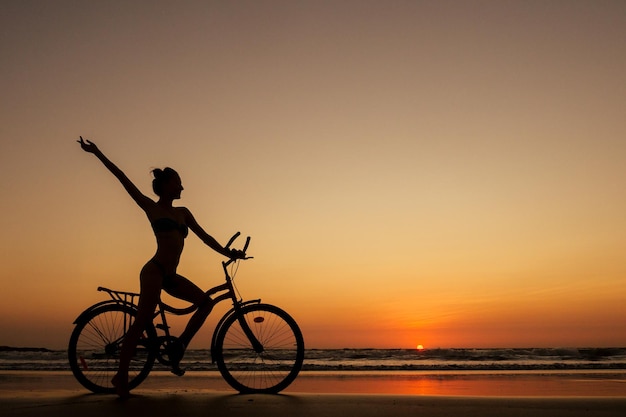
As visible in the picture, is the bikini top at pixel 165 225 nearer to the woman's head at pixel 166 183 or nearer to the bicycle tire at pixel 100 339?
the woman's head at pixel 166 183

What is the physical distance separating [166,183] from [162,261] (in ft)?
2.77

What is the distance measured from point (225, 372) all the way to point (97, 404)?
1.49m

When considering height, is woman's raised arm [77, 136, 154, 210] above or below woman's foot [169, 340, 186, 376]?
above

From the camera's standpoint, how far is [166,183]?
6070 mm

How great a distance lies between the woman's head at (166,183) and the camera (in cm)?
607

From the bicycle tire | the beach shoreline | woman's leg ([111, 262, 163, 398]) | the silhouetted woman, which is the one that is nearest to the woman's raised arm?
the silhouetted woman

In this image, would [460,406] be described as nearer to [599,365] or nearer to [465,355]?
[599,365]

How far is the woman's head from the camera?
19.9 ft

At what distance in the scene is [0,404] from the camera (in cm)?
540

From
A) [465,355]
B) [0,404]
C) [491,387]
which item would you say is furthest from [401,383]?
[465,355]

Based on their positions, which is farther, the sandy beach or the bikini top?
the bikini top

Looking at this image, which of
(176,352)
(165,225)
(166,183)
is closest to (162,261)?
(165,225)

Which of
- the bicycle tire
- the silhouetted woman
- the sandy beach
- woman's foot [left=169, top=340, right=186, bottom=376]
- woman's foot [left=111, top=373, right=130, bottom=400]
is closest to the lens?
the sandy beach

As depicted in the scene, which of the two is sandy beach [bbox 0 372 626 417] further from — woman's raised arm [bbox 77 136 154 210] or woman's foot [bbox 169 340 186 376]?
woman's raised arm [bbox 77 136 154 210]
